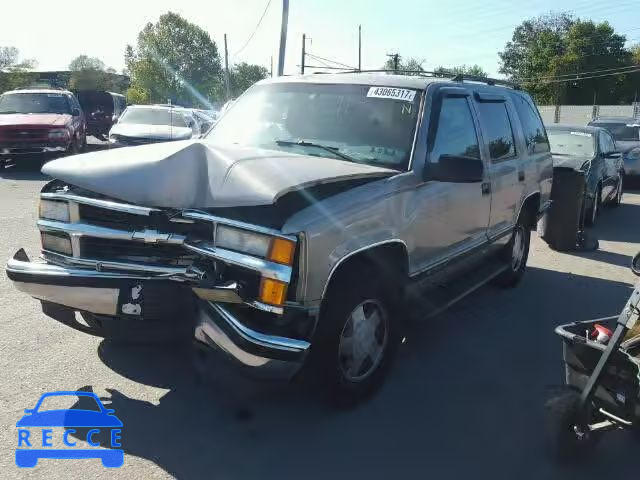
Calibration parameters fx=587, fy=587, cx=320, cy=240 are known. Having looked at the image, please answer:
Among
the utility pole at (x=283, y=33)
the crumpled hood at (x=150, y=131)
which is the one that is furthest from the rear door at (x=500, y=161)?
the utility pole at (x=283, y=33)

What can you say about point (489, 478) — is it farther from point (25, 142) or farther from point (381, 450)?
point (25, 142)

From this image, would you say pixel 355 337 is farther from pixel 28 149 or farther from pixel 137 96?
pixel 137 96

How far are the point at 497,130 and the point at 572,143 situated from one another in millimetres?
6029

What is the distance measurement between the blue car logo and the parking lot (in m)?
0.05

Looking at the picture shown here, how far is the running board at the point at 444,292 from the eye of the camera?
4.07m

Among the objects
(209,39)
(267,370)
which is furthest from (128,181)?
(209,39)

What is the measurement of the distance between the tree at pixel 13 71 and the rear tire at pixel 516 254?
61937 mm

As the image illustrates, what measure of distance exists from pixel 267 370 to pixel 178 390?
3.30 ft

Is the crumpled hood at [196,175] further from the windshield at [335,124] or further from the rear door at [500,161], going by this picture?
the rear door at [500,161]

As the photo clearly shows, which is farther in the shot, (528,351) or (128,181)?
(528,351)

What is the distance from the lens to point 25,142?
13602 mm

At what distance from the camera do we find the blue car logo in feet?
9.73

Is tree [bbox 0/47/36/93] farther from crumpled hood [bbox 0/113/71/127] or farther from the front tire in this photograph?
the front tire

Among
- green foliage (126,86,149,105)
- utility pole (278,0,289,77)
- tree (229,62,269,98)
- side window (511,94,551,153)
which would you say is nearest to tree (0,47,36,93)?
green foliage (126,86,149,105)
